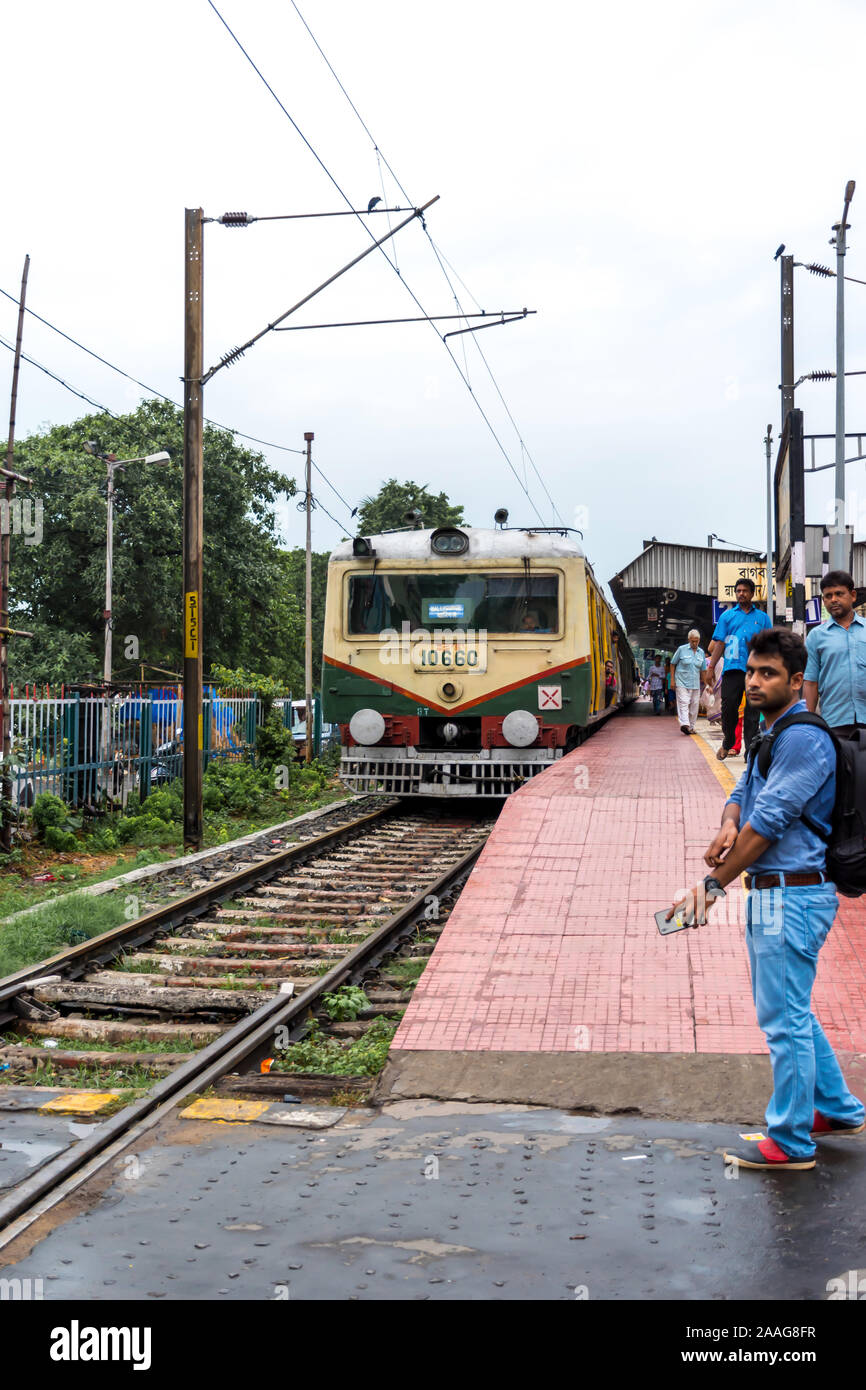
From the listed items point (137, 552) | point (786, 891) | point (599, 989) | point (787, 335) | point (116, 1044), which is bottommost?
point (116, 1044)

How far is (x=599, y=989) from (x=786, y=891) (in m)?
1.96

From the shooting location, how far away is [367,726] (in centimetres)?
1423

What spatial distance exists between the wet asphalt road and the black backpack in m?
0.94

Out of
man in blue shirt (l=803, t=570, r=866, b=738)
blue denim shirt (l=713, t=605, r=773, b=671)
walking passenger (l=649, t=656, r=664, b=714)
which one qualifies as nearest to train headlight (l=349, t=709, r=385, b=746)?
blue denim shirt (l=713, t=605, r=773, b=671)

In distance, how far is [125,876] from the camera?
35.1 ft

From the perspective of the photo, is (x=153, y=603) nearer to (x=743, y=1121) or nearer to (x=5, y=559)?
(x=5, y=559)

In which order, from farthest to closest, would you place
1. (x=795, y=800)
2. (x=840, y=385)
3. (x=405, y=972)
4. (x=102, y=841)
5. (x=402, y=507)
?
(x=402, y=507) < (x=840, y=385) < (x=102, y=841) < (x=405, y=972) < (x=795, y=800)

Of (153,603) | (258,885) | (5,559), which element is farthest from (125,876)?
(153,603)

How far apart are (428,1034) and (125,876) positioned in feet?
19.0

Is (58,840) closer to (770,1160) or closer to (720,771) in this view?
(720,771)

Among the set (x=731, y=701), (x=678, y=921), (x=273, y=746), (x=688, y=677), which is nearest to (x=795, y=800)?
(x=678, y=921)

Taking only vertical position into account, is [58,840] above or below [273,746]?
below

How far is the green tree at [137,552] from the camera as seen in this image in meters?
34.6

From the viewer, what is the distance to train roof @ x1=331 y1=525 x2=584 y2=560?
1441 cm
